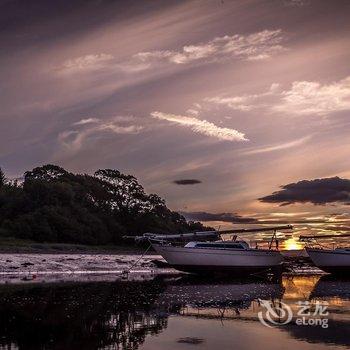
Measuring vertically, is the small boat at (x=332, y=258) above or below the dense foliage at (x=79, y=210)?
below

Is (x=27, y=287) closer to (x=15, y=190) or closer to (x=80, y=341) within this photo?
(x=80, y=341)

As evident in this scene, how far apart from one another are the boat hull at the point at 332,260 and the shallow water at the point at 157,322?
106 feet

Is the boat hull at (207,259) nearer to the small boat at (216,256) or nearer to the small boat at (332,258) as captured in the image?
the small boat at (216,256)

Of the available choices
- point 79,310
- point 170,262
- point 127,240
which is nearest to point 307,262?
point 127,240

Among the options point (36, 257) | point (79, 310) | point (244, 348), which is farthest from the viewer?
point (36, 257)

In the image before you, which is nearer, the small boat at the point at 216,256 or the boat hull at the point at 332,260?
the small boat at the point at 216,256

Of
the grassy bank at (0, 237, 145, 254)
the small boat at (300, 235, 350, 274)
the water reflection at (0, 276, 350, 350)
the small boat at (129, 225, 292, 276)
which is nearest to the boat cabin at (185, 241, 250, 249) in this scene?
the small boat at (129, 225, 292, 276)

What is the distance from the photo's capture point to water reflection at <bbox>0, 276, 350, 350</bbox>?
1559cm

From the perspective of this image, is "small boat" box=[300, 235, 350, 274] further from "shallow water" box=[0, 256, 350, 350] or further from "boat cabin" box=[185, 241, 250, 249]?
"shallow water" box=[0, 256, 350, 350]

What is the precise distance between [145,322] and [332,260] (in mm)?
Result: 46802

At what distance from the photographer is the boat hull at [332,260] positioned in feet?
200

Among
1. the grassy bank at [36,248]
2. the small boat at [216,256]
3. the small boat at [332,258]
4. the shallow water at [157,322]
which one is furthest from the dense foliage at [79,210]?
the shallow water at [157,322]

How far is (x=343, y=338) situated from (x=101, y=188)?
92357mm

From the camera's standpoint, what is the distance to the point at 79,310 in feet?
74.0
